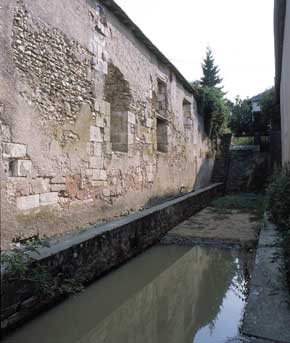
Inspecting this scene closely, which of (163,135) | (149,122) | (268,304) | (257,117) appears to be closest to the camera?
(268,304)

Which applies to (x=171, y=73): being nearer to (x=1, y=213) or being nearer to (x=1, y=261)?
(x=1, y=213)

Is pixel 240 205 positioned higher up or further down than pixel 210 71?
further down

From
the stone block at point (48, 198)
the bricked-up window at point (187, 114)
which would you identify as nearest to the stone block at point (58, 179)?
the stone block at point (48, 198)

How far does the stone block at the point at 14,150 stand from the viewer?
357 cm

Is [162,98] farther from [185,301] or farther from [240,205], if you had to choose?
[185,301]

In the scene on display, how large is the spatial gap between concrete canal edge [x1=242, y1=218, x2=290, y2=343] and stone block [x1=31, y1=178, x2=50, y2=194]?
8.35 ft

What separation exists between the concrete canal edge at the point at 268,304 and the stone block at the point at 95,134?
294 centimetres

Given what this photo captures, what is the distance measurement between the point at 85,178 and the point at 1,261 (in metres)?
2.41

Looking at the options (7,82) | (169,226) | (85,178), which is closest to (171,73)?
(169,226)

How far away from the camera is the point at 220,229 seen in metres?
6.63

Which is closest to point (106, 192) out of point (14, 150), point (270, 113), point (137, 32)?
point (14, 150)

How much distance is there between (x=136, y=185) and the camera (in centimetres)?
691

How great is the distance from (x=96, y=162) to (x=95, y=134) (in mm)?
434

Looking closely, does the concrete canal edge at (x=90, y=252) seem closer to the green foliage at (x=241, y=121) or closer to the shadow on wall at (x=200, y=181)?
the shadow on wall at (x=200, y=181)
